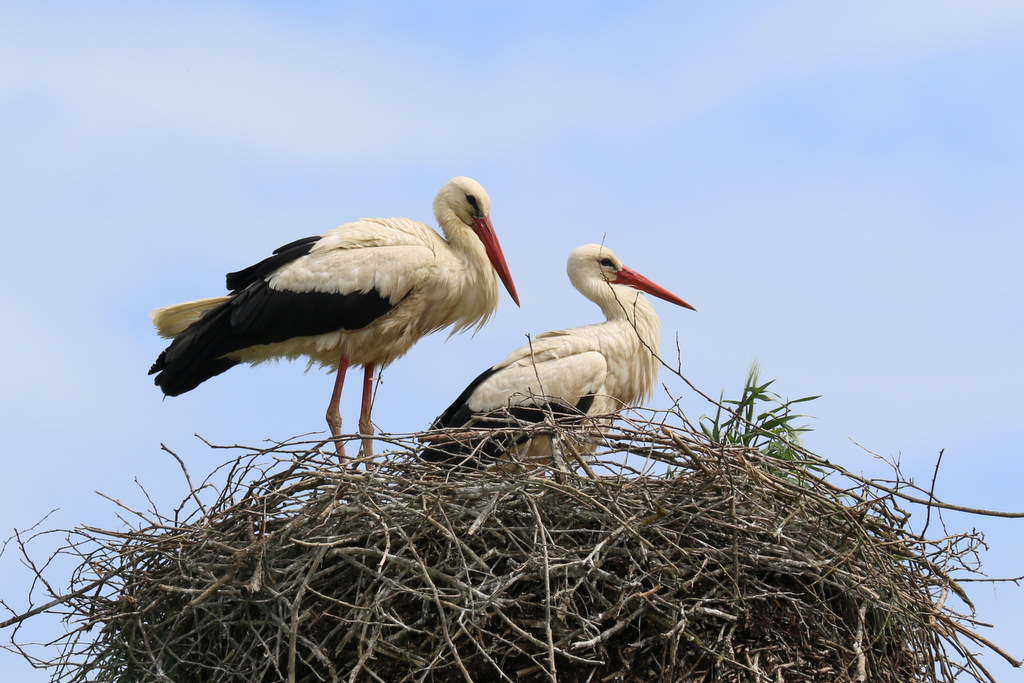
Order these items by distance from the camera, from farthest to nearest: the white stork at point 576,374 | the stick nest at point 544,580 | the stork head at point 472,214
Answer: the stork head at point 472,214 → the white stork at point 576,374 → the stick nest at point 544,580

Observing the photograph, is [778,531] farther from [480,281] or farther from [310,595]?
[480,281]

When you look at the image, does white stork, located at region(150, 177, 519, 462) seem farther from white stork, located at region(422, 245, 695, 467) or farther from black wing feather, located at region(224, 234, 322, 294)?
white stork, located at region(422, 245, 695, 467)

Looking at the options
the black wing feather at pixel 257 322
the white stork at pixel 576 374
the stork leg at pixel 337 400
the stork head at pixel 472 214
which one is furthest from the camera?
the stork head at pixel 472 214

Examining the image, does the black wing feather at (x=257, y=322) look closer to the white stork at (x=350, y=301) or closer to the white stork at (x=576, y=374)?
the white stork at (x=350, y=301)

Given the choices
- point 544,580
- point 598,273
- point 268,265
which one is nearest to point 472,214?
point 598,273

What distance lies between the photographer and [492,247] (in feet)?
22.3

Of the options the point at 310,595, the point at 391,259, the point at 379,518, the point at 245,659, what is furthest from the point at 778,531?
the point at 391,259

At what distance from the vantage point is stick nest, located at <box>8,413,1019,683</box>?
388 cm

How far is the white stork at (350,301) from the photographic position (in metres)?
6.23

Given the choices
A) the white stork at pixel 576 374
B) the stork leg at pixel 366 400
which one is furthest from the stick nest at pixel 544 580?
the stork leg at pixel 366 400

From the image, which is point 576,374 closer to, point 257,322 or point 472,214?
point 472,214

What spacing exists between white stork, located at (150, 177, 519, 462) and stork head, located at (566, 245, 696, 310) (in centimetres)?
50

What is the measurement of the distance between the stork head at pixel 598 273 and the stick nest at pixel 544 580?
213 centimetres

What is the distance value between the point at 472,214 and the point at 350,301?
984mm
